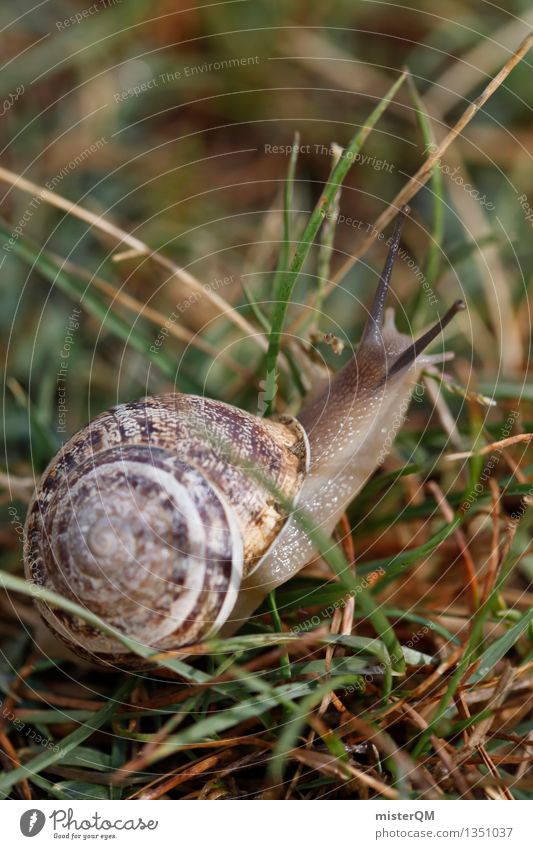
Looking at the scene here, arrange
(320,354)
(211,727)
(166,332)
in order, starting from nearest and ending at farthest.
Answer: (211,727) < (320,354) < (166,332)

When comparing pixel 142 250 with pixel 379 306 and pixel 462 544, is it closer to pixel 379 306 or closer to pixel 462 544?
pixel 379 306

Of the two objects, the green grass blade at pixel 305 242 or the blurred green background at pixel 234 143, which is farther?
the blurred green background at pixel 234 143

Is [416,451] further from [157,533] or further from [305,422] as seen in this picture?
[157,533]

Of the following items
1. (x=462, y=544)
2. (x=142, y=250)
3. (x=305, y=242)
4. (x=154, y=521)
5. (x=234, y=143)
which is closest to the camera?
(x=154, y=521)

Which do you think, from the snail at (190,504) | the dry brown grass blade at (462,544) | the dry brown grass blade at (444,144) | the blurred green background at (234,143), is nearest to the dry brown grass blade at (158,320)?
the blurred green background at (234,143)

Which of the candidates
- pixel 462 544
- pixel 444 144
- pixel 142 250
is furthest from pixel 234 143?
Result: pixel 462 544

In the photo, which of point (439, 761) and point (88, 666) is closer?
point (439, 761)

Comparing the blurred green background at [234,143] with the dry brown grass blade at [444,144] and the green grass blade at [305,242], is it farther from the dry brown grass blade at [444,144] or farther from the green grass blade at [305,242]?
the green grass blade at [305,242]
